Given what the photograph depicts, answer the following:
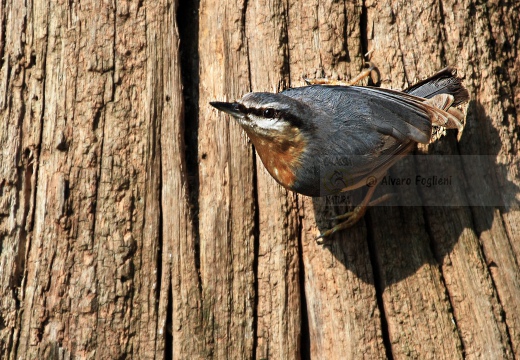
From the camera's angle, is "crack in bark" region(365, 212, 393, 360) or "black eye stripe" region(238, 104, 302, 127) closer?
"black eye stripe" region(238, 104, 302, 127)

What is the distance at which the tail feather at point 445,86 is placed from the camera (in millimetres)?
3656

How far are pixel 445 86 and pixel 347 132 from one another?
0.73 meters

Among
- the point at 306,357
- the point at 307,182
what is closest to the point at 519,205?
the point at 307,182

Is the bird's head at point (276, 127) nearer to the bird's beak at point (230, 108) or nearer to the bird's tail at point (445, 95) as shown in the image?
the bird's beak at point (230, 108)

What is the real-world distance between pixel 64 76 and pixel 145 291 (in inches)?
61.5

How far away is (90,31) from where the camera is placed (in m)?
3.83

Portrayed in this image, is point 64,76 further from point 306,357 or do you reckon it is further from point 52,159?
point 306,357

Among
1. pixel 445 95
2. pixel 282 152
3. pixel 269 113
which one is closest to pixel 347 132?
pixel 282 152

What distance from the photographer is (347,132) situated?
363 cm

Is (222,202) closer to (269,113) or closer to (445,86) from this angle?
(269,113)

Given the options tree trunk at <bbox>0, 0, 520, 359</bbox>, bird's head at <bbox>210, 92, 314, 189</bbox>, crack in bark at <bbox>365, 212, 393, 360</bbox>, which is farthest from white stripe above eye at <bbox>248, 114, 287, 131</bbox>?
crack in bark at <bbox>365, 212, 393, 360</bbox>

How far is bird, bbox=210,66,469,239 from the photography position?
3.57 meters

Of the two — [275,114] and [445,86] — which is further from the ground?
[445,86]

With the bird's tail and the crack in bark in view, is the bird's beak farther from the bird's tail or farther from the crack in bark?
the bird's tail
